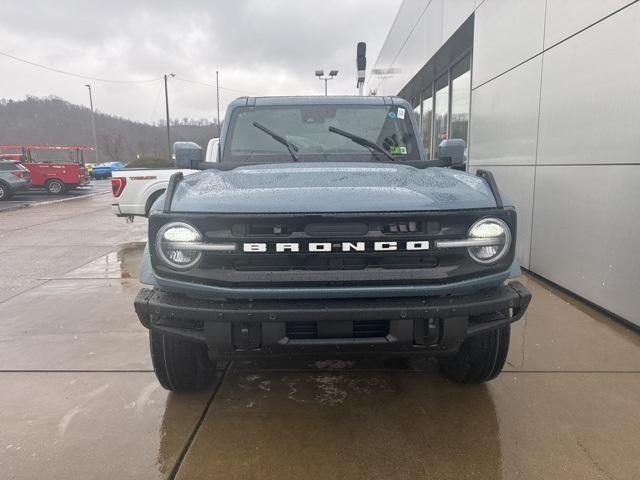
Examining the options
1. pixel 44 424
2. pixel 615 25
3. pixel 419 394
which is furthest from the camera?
pixel 615 25

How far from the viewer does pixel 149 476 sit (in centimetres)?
246

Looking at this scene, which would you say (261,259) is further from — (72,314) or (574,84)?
(574,84)

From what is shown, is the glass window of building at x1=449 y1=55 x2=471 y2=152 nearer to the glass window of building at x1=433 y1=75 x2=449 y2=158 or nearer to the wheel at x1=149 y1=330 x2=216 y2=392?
the glass window of building at x1=433 y1=75 x2=449 y2=158

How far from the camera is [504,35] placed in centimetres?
709

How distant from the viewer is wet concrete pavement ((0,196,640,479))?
8.35 feet

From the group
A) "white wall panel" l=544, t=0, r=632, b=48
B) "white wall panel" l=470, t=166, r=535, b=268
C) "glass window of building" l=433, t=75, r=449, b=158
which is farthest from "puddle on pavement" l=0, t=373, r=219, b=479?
"glass window of building" l=433, t=75, r=449, b=158

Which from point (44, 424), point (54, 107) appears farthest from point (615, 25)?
point (54, 107)

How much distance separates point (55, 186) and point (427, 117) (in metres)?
17.4

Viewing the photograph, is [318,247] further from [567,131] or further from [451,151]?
[567,131]

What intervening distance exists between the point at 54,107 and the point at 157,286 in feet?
300

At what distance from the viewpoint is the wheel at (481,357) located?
3027mm

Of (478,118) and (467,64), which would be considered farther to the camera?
(467,64)

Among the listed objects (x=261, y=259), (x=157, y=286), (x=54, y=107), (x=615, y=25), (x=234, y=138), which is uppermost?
A: (x=54, y=107)

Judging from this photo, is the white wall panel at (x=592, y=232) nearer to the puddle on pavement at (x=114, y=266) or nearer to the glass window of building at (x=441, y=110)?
the puddle on pavement at (x=114, y=266)
